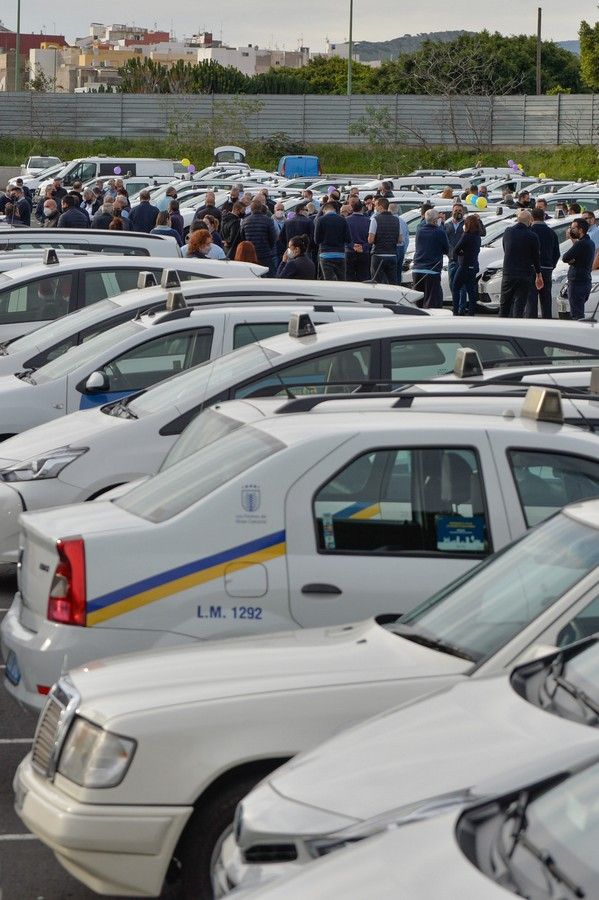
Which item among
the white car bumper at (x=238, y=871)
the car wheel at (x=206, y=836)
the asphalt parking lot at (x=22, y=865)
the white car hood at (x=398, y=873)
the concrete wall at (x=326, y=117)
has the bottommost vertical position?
the asphalt parking lot at (x=22, y=865)

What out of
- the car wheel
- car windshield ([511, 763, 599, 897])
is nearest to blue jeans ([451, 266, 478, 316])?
the car wheel

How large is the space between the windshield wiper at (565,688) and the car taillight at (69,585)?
7.29 ft

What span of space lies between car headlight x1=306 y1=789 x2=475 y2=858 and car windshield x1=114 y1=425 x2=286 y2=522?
8.00 feet

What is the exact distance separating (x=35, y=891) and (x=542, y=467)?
258 centimetres

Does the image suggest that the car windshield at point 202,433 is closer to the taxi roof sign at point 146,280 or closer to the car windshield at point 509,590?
the car windshield at point 509,590

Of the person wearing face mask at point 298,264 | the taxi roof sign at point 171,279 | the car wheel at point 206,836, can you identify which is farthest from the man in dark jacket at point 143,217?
the car wheel at point 206,836

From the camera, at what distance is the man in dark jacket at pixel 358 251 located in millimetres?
21844

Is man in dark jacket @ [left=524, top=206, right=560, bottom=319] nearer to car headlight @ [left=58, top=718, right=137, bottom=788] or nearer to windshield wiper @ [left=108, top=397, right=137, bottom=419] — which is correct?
windshield wiper @ [left=108, top=397, right=137, bottom=419]

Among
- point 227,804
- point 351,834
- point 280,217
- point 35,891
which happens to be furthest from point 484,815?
point 280,217

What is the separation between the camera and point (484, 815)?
3186 millimetres

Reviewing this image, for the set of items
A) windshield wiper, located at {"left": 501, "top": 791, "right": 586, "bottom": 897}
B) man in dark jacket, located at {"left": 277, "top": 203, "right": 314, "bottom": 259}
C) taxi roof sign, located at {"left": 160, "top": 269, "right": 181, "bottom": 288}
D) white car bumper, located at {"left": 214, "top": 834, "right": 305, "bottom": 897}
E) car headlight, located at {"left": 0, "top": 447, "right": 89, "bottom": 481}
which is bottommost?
white car bumper, located at {"left": 214, "top": 834, "right": 305, "bottom": 897}

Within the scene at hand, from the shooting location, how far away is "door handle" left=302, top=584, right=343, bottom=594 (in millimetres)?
5793

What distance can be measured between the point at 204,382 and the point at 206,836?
4692 millimetres

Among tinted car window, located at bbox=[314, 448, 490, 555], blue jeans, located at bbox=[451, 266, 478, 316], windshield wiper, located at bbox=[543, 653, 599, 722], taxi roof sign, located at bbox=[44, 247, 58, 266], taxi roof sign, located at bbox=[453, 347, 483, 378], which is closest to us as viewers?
windshield wiper, located at bbox=[543, 653, 599, 722]
